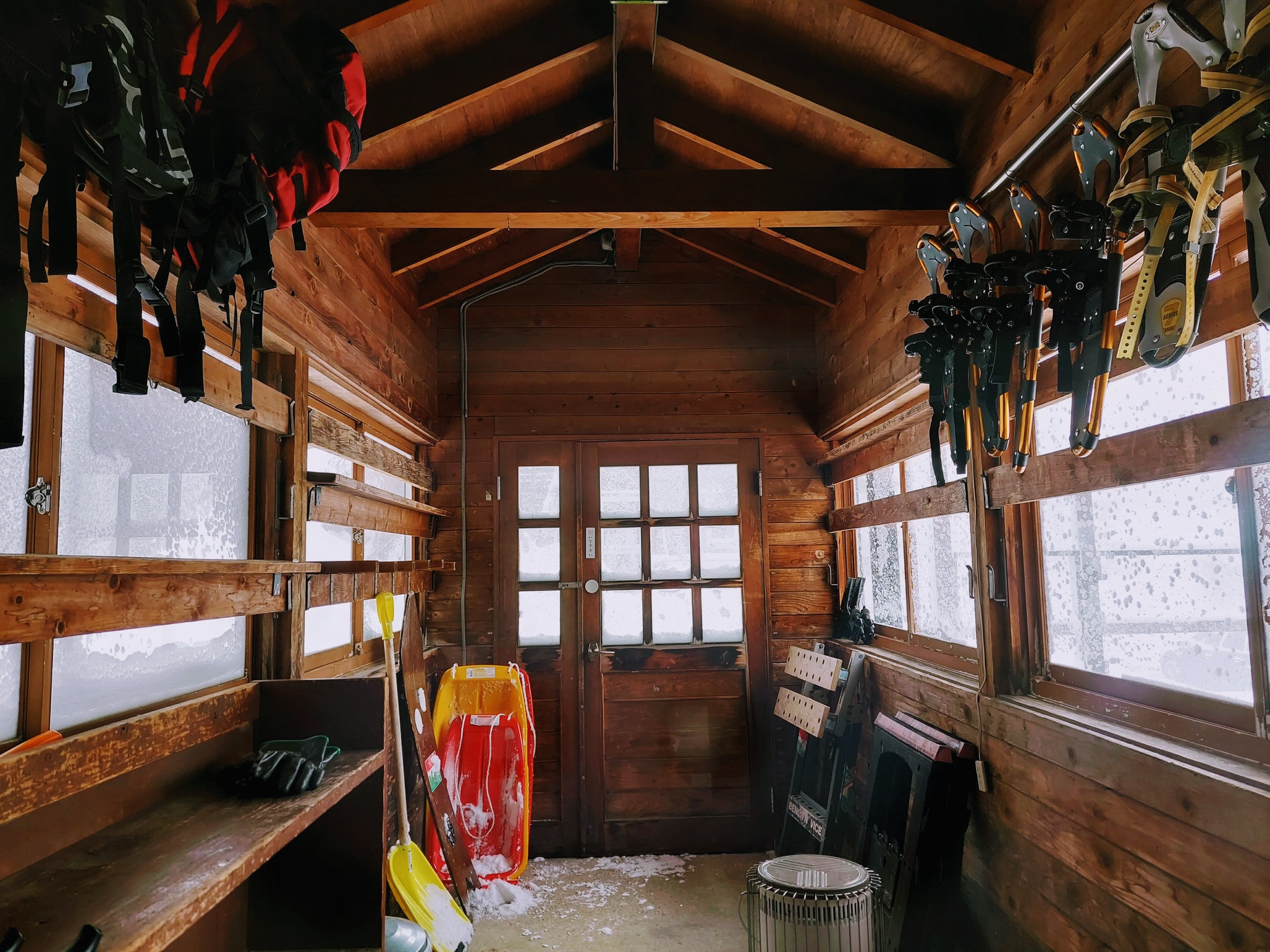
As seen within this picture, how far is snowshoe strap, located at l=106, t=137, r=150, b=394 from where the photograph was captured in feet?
3.85

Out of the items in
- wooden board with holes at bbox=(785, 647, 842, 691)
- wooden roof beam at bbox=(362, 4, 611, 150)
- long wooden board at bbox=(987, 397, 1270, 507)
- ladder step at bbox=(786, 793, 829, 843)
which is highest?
wooden roof beam at bbox=(362, 4, 611, 150)

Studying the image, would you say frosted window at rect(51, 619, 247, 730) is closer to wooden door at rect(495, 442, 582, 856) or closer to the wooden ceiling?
the wooden ceiling

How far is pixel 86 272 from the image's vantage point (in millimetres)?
1502

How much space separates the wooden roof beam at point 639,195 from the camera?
7.97 feet

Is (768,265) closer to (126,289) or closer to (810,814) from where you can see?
(810,814)

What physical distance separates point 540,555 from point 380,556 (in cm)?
91

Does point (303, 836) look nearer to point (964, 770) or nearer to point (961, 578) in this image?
point (964, 770)

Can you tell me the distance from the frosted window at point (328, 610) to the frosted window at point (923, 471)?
2.08 m

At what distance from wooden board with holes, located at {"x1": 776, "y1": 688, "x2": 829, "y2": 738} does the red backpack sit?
272 centimetres

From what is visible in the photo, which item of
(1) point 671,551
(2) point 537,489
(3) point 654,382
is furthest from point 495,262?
(1) point 671,551

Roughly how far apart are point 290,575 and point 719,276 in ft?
9.20

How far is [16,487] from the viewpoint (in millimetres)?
1370

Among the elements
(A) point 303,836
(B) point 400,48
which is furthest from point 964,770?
(B) point 400,48

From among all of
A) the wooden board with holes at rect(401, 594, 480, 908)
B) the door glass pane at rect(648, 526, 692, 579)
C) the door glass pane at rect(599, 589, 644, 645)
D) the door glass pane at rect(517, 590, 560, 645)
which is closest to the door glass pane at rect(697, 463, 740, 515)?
the door glass pane at rect(648, 526, 692, 579)
